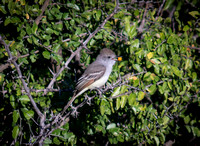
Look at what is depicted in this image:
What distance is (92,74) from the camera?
4.50 m

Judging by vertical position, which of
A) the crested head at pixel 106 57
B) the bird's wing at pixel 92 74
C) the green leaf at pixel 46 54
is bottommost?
the bird's wing at pixel 92 74

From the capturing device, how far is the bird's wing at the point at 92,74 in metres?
4.25

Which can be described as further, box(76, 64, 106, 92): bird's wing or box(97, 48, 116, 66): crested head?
box(97, 48, 116, 66): crested head

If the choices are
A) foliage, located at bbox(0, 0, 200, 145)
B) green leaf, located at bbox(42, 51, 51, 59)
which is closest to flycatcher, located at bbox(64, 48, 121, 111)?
foliage, located at bbox(0, 0, 200, 145)

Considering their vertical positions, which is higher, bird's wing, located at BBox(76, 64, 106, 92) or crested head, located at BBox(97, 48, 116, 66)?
crested head, located at BBox(97, 48, 116, 66)

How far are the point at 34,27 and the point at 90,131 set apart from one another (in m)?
2.33

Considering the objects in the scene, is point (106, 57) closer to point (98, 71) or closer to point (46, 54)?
point (98, 71)

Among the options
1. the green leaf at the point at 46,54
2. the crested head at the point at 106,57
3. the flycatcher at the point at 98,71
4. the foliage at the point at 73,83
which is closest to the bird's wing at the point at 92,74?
the flycatcher at the point at 98,71

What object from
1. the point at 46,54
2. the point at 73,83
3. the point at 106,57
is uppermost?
→ the point at 46,54

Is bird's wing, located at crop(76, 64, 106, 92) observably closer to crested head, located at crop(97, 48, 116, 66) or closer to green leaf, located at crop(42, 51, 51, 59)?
crested head, located at crop(97, 48, 116, 66)

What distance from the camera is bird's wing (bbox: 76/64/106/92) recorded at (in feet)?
13.9

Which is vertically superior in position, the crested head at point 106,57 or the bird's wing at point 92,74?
the crested head at point 106,57

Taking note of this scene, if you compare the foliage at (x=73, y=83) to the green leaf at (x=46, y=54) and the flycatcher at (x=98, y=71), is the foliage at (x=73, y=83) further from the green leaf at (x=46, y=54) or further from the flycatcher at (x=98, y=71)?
the flycatcher at (x=98, y=71)

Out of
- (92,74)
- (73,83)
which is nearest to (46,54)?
(73,83)
